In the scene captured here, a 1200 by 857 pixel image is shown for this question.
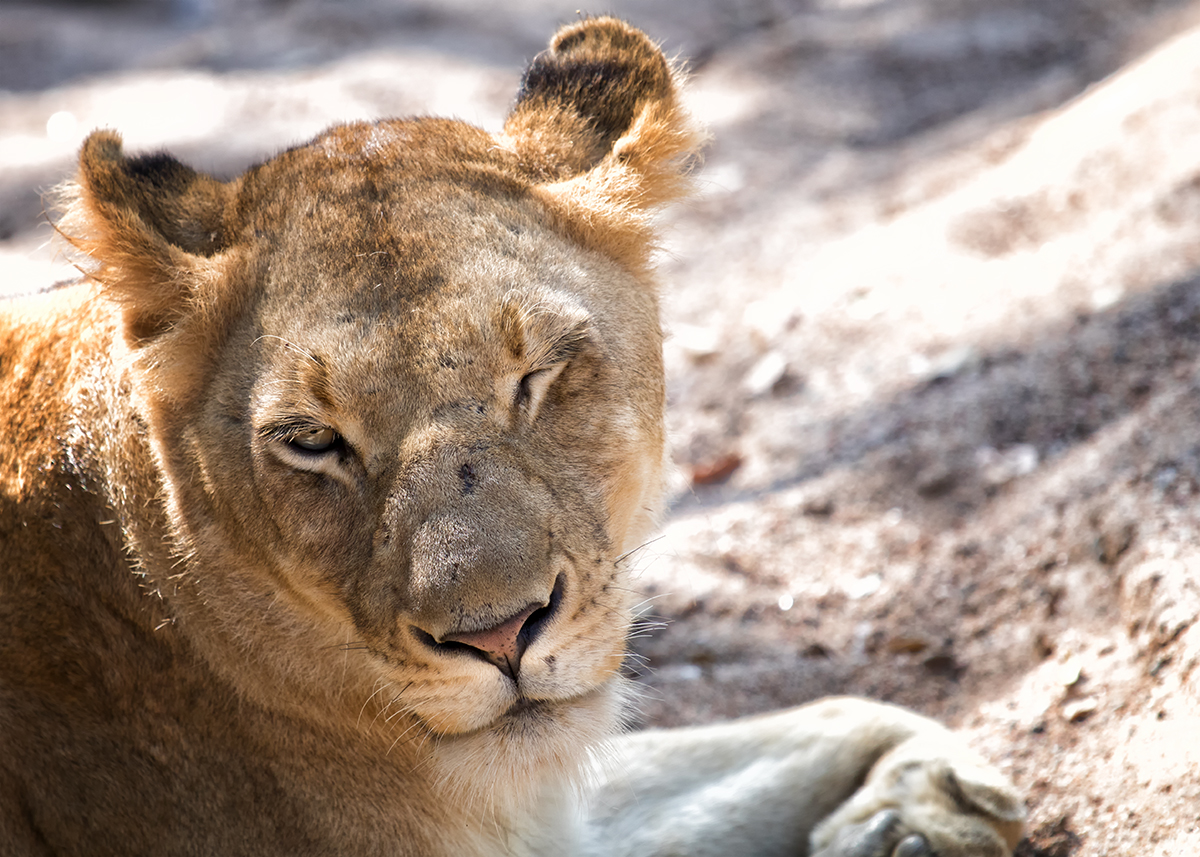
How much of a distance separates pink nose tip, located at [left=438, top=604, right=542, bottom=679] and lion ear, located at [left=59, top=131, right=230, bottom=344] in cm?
106

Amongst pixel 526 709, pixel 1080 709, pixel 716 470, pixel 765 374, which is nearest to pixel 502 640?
pixel 526 709

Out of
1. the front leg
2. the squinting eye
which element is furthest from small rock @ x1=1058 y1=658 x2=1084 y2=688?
the squinting eye

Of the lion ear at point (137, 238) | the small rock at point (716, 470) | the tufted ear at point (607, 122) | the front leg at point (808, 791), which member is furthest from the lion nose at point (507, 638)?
the small rock at point (716, 470)

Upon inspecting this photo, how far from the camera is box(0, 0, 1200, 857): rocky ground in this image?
142 inches

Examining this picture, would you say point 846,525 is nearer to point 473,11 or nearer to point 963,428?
point 963,428

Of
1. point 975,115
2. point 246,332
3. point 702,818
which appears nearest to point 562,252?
point 246,332

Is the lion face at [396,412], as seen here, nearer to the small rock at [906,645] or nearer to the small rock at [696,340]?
the small rock at [906,645]

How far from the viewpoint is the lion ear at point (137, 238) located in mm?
2695

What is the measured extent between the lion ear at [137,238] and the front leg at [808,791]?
1.57 metres

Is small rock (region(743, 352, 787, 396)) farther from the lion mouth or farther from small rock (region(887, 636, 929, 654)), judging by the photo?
the lion mouth

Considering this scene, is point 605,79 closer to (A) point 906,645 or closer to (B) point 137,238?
(B) point 137,238

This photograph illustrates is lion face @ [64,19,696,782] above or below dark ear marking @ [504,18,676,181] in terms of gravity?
below

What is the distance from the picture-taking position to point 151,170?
2873 millimetres

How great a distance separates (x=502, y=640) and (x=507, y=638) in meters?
0.01
